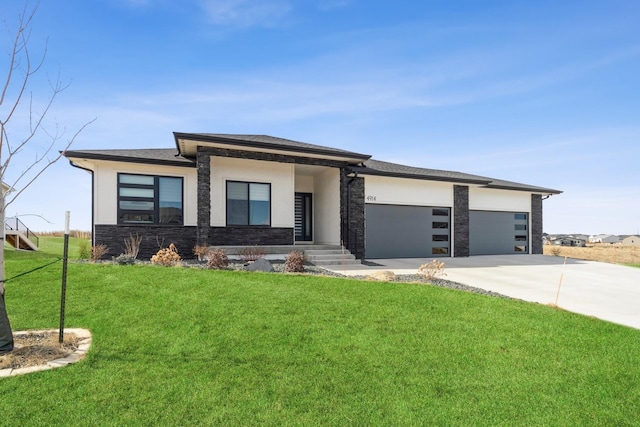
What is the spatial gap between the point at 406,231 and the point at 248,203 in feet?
24.5

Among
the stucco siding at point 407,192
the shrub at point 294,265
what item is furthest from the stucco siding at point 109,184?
the stucco siding at point 407,192

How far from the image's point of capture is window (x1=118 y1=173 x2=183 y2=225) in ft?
37.4

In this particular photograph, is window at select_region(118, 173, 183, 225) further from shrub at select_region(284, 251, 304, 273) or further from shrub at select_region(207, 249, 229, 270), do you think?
shrub at select_region(284, 251, 304, 273)

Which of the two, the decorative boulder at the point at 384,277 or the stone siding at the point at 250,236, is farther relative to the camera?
the stone siding at the point at 250,236

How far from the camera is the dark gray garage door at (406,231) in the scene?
47.5 ft

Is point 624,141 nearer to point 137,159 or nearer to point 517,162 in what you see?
point 517,162

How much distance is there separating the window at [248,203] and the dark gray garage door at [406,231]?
451 centimetres

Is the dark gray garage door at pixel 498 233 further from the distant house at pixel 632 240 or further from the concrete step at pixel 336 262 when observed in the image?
the distant house at pixel 632 240

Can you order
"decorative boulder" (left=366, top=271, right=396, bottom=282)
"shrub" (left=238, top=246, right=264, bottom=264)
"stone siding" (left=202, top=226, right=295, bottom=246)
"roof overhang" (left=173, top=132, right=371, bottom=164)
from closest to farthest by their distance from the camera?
"decorative boulder" (left=366, top=271, right=396, bottom=282) < "shrub" (left=238, top=246, right=264, bottom=264) < "roof overhang" (left=173, top=132, right=371, bottom=164) < "stone siding" (left=202, top=226, right=295, bottom=246)

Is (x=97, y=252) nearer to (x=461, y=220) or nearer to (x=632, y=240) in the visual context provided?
(x=461, y=220)

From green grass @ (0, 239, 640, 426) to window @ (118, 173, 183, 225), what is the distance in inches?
218

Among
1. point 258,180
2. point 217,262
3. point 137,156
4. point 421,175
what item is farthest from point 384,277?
point 137,156

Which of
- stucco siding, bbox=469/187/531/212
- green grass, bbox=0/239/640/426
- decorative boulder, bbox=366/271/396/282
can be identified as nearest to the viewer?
green grass, bbox=0/239/640/426

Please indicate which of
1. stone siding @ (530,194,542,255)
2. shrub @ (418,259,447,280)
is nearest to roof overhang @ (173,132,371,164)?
shrub @ (418,259,447,280)
